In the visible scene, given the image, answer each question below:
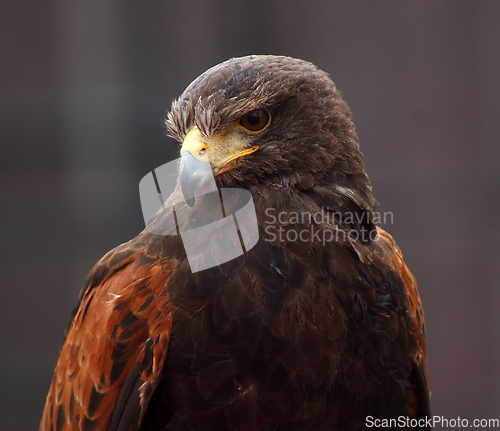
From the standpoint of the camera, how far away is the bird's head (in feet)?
3.18

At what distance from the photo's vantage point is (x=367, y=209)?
1.06 meters

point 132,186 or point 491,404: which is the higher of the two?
point 132,186

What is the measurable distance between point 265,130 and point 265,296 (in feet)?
1.22

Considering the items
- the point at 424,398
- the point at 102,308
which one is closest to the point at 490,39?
the point at 424,398

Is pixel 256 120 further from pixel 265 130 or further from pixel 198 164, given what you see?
pixel 198 164

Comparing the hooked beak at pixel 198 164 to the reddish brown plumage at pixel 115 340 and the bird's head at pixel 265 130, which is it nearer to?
the bird's head at pixel 265 130

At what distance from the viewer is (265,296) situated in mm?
949

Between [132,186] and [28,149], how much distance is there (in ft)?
1.81

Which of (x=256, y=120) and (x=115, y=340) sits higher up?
(x=256, y=120)

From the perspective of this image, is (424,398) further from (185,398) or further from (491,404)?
(491,404)

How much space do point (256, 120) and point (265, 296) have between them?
0.39m

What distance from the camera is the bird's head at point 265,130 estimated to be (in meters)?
0.97

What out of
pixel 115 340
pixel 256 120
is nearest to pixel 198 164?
pixel 256 120

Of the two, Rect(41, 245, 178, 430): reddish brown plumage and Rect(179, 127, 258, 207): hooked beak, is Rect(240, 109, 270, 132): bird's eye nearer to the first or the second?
Rect(179, 127, 258, 207): hooked beak
